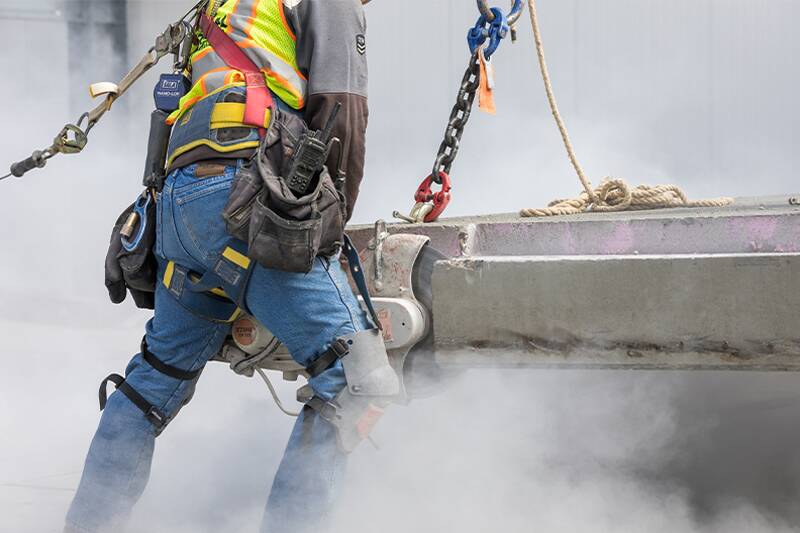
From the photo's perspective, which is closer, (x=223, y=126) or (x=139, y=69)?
(x=223, y=126)

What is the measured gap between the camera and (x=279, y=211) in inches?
92.7

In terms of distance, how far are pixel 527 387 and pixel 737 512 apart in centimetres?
65

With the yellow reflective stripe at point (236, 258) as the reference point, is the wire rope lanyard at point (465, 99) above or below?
above

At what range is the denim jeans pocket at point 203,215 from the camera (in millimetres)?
2463

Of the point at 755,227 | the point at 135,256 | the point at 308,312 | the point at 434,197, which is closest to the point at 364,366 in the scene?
the point at 308,312

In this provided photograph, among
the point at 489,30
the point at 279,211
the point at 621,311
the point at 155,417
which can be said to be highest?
the point at 489,30

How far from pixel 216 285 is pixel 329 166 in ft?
1.22

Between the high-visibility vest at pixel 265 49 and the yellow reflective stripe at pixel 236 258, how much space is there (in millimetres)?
284

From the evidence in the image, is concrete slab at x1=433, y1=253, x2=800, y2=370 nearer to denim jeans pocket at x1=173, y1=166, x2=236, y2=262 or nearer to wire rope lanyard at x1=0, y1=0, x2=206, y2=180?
denim jeans pocket at x1=173, y1=166, x2=236, y2=262

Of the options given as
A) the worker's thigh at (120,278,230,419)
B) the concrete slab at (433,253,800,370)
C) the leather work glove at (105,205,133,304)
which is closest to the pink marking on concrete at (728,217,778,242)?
the concrete slab at (433,253,800,370)

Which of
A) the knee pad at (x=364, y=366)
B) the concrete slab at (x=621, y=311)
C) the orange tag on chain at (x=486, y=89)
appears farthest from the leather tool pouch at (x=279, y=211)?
the orange tag on chain at (x=486, y=89)

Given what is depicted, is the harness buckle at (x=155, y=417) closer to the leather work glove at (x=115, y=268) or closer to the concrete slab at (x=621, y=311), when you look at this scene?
the leather work glove at (x=115, y=268)

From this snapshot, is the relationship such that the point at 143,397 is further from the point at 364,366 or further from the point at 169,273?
the point at 364,366

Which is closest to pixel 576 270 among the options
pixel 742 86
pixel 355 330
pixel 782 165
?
pixel 355 330
